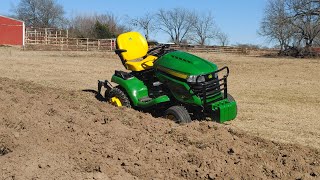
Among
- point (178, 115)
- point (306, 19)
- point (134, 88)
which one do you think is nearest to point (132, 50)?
point (134, 88)

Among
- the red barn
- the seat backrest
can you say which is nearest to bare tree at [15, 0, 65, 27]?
the red barn

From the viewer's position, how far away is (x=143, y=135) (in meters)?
5.19

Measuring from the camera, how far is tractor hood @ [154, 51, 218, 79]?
700 cm

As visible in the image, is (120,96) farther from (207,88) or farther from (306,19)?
(306,19)

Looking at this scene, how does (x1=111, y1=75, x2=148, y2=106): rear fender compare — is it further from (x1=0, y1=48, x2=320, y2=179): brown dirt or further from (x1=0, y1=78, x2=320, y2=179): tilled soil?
(x1=0, y1=78, x2=320, y2=179): tilled soil

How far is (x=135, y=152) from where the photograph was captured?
15.3 feet

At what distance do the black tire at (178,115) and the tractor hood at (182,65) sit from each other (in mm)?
508

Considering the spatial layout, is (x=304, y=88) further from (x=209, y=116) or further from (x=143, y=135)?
(x=143, y=135)

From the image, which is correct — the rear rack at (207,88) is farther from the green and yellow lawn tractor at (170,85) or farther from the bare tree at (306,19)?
the bare tree at (306,19)

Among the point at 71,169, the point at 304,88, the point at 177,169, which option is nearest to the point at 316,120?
the point at 177,169

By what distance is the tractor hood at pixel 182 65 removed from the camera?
700 cm

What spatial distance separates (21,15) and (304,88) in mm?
77611

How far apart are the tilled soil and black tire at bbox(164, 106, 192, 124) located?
748 millimetres

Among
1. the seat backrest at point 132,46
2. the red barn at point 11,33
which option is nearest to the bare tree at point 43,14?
the red barn at point 11,33
